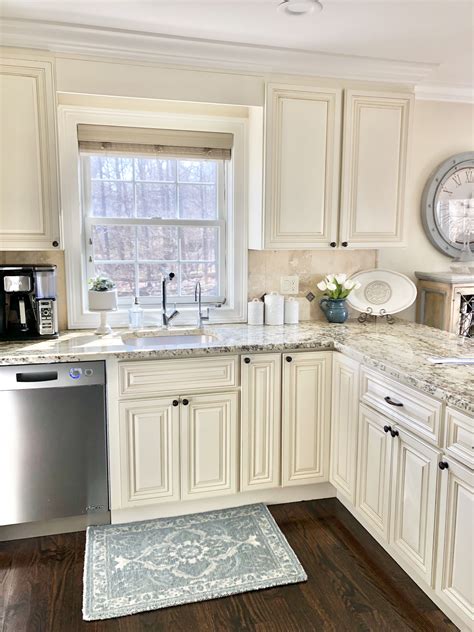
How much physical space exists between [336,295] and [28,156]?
1.87 meters

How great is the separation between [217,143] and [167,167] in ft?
1.10

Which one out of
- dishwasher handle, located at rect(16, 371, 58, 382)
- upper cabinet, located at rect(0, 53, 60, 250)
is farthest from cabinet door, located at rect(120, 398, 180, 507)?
upper cabinet, located at rect(0, 53, 60, 250)

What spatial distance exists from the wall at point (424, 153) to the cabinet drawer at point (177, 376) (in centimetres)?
148

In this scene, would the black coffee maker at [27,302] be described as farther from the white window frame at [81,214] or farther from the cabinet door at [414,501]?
the cabinet door at [414,501]

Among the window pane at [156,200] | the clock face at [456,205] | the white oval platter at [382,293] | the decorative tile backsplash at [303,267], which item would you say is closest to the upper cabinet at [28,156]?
the window pane at [156,200]

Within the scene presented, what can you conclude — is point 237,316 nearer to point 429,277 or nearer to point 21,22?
point 429,277

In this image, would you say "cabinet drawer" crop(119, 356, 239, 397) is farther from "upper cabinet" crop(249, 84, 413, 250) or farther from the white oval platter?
the white oval platter

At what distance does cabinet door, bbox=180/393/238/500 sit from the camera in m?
2.63

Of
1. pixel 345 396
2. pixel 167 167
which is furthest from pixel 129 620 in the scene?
pixel 167 167

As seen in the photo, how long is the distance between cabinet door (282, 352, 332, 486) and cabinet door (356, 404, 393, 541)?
0.33 metres

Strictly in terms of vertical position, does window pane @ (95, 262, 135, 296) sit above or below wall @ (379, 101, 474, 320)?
below

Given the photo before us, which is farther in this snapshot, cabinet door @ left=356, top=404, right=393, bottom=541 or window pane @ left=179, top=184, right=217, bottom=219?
window pane @ left=179, top=184, right=217, bottom=219

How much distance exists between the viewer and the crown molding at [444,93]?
337cm

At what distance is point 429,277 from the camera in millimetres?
3416
